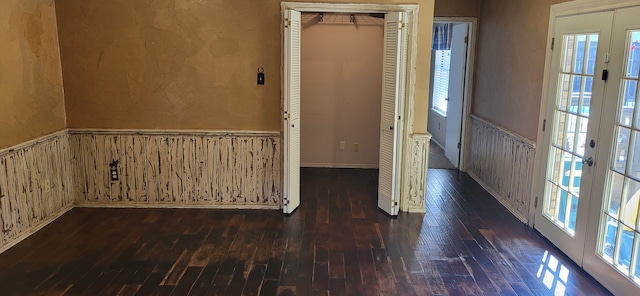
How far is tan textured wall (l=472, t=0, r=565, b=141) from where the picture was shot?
13.9 ft

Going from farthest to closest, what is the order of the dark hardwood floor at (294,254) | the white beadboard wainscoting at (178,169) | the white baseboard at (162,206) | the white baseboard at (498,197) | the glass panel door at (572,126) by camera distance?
the white baseboard at (162,206)
the white beadboard wainscoting at (178,169)
the white baseboard at (498,197)
the glass panel door at (572,126)
the dark hardwood floor at (294,254)

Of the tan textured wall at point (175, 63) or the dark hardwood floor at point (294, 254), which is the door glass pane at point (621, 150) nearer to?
the dark hardwood floor at point (294, 254)

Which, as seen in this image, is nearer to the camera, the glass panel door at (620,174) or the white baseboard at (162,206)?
the glass panel door at (620,174)

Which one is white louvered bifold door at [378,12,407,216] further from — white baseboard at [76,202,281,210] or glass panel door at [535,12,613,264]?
glass panel door at [535,12,613,264]

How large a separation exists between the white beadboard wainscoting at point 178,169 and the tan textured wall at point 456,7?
275 centimetres

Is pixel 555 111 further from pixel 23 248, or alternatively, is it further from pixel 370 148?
pixel 23 248

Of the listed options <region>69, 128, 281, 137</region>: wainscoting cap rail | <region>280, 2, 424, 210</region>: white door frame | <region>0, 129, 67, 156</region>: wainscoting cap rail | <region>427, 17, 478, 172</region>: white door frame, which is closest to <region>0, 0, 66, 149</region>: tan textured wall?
<region>0, 129, 67, 156</region>: wainscoting cap rail

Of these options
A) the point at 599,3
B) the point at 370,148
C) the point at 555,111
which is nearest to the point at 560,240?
the point at 555,111

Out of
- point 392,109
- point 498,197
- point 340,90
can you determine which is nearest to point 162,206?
point 392,109

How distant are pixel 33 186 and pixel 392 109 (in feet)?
10.5

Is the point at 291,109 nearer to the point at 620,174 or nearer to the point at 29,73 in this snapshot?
the point at 29,73

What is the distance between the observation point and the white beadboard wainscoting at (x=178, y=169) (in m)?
4.55

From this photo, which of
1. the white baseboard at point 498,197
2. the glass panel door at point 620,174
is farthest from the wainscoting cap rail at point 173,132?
the glass panel door at point 620,174

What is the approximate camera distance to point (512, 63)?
479cm
